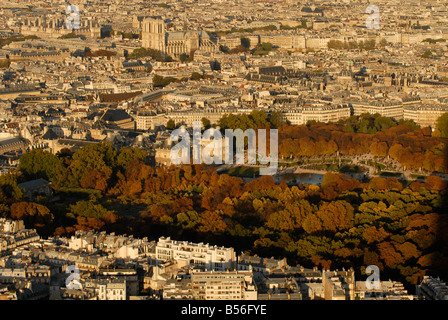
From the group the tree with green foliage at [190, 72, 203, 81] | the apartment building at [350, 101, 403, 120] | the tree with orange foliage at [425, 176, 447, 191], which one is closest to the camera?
the tree with orange foliage at [425, 176, 447, 191]

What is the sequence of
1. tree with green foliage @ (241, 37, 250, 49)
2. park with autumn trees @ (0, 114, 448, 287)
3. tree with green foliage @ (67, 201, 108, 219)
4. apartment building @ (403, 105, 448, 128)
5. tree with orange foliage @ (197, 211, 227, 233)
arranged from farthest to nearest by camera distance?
tree with green foliage @ (241, 37, 250, 49) < apartment building @ (403, 105, 448, 128) < tree with green foliage @ (67, 201, 108, 219) < tree with orange foliage @ (197, 211, 227, 233) < park with autumn trees @ (0, 114, 448, 287)

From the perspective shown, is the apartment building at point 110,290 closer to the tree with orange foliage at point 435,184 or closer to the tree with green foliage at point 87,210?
the tree with green foliage at point 87,210

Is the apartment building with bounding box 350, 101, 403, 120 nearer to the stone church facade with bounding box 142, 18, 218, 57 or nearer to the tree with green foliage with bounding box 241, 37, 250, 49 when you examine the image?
Result: the stone church facade with bounding box 142, 18, 218, 57

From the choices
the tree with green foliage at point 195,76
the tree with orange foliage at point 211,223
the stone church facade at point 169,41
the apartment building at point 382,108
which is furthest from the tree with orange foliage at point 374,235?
the stone church facade at point 169,41

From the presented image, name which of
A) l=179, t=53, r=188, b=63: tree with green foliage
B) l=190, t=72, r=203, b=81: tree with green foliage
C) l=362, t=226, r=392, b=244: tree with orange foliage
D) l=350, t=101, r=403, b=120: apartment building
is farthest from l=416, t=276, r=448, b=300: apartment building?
l=179, t=53, r=188, b=63: tree with green foliage

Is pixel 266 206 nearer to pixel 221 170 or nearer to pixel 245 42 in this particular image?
pixel 221 170

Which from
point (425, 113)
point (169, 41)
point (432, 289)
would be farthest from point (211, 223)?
point (169, 41)
